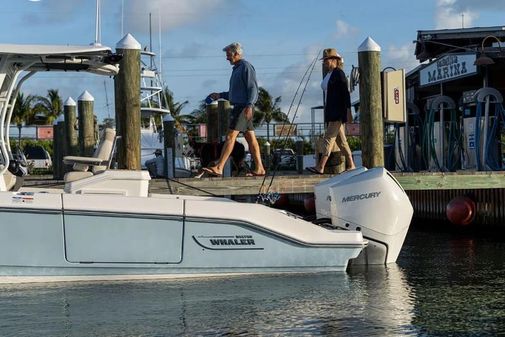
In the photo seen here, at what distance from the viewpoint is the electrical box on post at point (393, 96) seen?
10648mm

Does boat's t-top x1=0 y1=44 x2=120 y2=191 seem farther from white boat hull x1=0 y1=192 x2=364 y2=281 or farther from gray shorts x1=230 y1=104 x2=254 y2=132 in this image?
gray shorts x1=230 y1=104 x2=254 y2=132

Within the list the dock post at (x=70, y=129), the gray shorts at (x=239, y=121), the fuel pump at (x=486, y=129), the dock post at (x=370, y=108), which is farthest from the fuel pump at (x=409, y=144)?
the gray shorts at (x=239, y=121)

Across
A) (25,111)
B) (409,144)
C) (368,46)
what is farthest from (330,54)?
(25,111)

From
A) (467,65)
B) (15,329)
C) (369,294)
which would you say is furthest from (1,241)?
(467,65)

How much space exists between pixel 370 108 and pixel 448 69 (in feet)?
26.2

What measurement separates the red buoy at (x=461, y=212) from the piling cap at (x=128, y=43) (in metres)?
7.10

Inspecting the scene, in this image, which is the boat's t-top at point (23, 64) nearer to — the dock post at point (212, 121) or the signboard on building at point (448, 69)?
the dock post at point (212, 121)

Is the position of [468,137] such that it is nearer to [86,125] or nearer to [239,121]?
[86,125]

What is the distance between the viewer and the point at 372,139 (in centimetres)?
991

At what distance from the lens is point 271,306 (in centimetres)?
667

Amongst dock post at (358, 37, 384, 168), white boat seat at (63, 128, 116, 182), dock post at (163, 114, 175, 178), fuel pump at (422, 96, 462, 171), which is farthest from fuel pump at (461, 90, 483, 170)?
white boat seat at (63, 128, 116, 182)

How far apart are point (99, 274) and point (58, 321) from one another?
4.32ft

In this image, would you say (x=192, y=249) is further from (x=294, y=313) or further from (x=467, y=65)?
(x=467, y=65)

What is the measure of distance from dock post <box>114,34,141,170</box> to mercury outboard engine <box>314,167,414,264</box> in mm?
2230
